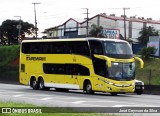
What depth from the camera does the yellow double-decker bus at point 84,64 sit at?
29.4 metres

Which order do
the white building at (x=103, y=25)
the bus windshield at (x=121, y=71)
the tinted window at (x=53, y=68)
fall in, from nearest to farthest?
the bus windshield at (x=121, y=71)
the tinted window at (x=53, y=68)
the white building at (x=103, y=25)

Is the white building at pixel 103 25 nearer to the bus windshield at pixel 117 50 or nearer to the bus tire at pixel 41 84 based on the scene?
the bus tire at pixel 41 84

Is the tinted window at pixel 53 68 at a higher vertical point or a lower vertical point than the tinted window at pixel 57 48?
lower

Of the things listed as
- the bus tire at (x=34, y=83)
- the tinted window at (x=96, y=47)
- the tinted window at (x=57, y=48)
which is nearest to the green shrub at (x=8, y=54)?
the bus tire at (x=34, y=83)

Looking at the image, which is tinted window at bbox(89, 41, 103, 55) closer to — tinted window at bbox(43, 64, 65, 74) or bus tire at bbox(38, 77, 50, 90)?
tinted window at bbox(43, 64, 65, 74)

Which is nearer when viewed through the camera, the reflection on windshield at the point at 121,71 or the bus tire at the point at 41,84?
the reflection on windshield at the point at 121,71

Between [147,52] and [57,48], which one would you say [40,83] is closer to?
[57,48]

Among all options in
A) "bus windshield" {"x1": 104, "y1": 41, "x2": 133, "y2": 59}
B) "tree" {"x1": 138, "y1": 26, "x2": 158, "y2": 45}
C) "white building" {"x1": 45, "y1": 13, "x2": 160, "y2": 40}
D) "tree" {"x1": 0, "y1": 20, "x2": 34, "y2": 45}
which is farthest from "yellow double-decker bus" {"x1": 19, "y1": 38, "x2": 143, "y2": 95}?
"white building" {"x1": 45, "y1": 13, "x2": 160, "y2": 40}

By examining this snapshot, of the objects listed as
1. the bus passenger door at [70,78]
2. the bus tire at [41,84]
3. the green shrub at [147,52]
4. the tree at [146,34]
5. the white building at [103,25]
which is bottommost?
the bus tire at [41,84]

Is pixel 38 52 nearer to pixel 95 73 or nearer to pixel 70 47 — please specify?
pixel 70 47

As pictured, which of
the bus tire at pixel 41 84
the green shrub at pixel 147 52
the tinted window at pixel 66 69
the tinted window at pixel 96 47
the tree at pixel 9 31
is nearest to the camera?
the tinted window at pixel 96 47

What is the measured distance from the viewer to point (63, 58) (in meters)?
32.4

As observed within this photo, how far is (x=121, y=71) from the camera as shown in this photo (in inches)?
1167

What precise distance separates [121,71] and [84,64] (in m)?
2.50
